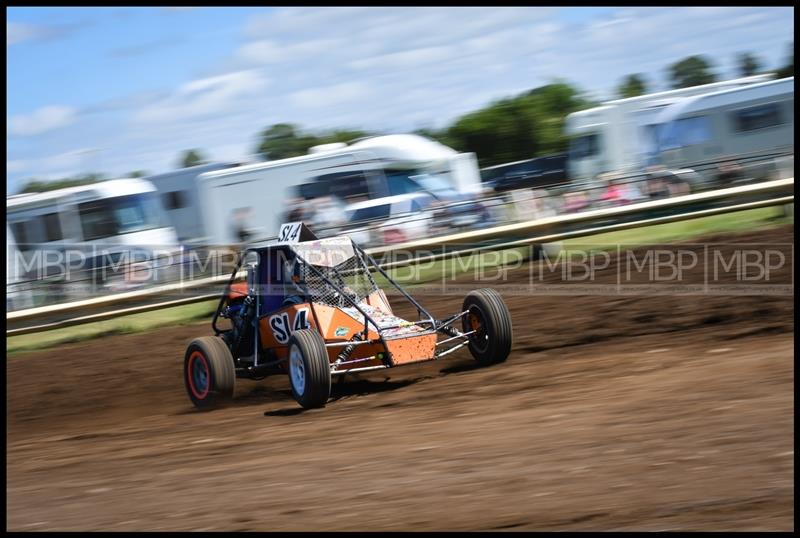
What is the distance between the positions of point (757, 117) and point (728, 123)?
0.48m

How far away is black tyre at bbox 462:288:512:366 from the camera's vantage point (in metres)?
7.84

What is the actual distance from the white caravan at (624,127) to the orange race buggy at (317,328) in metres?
9.41

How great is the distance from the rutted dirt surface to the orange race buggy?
0.27m

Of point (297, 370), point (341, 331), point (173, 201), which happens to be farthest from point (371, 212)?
point (297, 370)

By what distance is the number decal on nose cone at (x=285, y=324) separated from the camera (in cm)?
776

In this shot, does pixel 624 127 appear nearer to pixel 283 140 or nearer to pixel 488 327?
pixel 488 327

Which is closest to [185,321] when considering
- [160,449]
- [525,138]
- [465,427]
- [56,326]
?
[56,326]

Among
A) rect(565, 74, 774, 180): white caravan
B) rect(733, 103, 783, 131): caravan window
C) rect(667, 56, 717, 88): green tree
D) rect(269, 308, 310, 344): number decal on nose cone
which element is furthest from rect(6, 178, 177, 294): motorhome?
rect(667, 56, 717, 88): green tree

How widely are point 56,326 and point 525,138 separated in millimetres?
23389

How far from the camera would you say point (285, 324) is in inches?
313

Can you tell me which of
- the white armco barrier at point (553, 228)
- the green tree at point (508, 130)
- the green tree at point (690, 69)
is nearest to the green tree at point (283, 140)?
the green tree at point (508, 130)

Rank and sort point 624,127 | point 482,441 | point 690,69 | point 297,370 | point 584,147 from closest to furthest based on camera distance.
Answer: point 482,441
point 297,370
point 624,127
point 584,147
point 690,69

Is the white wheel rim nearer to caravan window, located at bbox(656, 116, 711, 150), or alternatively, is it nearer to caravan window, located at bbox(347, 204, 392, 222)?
caravan window, located at bbox(347, 204, 392, 222)

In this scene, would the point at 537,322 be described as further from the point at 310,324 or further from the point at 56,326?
the point at 56,326
